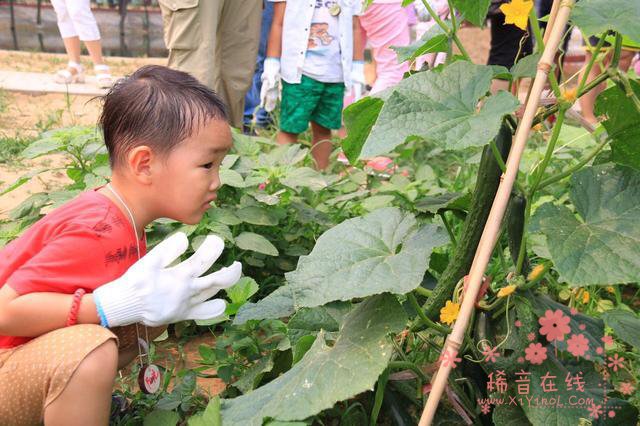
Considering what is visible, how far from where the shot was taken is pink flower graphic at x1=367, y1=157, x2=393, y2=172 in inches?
136

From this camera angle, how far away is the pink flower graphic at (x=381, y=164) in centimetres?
345

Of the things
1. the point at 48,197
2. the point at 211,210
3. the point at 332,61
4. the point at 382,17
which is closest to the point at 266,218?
the point at 211,210

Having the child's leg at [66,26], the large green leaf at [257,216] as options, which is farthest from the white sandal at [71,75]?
the large green leaf at [257,216]

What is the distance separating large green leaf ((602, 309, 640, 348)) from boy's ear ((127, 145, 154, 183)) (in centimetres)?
102

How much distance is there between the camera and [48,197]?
244 cm

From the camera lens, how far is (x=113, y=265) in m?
1.60

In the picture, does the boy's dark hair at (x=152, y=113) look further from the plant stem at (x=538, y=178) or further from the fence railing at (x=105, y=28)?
the fence railing at (x=105, y=28)

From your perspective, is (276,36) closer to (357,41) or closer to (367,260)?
(357,41)

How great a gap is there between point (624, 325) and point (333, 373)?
1.94ft

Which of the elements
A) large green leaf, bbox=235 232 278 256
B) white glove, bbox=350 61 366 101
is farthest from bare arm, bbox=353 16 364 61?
large green leaf, bbox=235 232 278 256

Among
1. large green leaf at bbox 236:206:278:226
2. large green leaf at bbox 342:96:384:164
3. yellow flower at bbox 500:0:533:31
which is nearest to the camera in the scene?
yellow flower at bbox 500:0:533:31

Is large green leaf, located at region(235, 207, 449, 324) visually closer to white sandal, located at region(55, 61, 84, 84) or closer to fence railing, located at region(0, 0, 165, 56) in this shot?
white sandal, located at region(55, 61, 84, 84)

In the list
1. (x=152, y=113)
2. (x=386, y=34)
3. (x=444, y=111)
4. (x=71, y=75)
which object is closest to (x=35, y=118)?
(x=71, y=75)

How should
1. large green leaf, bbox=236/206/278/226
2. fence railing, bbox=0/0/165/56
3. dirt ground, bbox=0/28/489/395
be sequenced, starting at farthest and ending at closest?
1. fence railing, bbox=0/0/165/56
2. large green leaf, bbox=236/206/278/226
3. dirt ground, bbox=0/28/489/395
